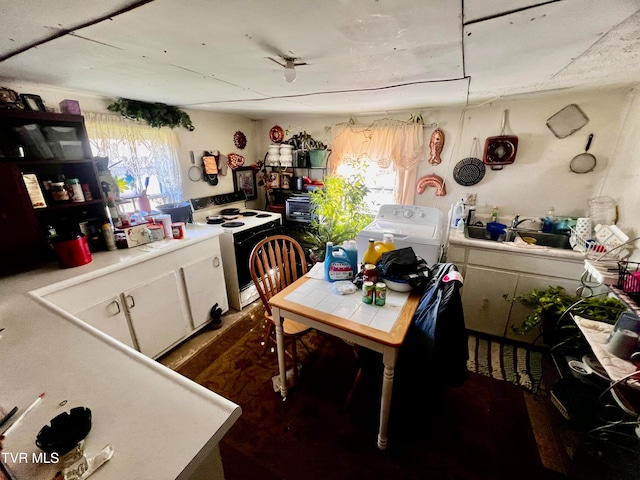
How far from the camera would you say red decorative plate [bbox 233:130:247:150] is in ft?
10.4

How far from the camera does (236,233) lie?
2375 millimetres

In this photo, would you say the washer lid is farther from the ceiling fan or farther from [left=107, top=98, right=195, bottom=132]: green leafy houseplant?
[left=107, top=98, right=195, bottom=132]: green leafy houseplant

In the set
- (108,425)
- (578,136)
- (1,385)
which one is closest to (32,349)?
(1,385)

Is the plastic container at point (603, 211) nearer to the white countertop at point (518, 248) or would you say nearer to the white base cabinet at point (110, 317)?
the white countertop at point (518, 248)

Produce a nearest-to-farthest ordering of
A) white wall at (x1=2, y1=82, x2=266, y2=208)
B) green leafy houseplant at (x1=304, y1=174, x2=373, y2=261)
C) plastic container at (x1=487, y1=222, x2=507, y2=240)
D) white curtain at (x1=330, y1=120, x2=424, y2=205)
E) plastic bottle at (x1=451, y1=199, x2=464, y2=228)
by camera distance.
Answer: white wall at (x1=2, y1=82, x2=266, y2=208) < plastic container at (x1=487, y1=222, x2=507, y2=240) < plastic bottle at (x1=451, y1=199, x2=464, y2=228) < white curtain at (x1=330, y1=120, x2=424, y2=205) < green leafy houseplant at (x1=304, y1=174, x2=373, y2=261)

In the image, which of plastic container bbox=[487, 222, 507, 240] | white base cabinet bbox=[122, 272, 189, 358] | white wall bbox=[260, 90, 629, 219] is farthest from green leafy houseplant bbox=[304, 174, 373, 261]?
white base cabinet bbox=[122, 272, 189, 358]

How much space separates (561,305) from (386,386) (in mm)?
1458

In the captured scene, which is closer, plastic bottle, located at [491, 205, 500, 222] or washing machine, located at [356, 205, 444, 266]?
washing machine, located at [356, 205, 444, 266]

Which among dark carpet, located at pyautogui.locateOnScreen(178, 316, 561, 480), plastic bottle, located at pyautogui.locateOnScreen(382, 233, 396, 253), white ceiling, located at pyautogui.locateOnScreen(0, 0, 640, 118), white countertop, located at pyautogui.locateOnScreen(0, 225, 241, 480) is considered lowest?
dark carpet, located at pyautogui.locateOnScreen(178, 316, 561, 480)

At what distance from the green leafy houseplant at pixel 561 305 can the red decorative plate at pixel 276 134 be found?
3071mm

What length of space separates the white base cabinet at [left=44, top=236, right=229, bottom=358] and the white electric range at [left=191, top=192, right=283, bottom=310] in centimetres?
11

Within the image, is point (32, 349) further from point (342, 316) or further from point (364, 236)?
point (364, 236)

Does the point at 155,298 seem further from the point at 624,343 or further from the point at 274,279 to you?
the point at 624,343

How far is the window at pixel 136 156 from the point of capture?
2.02m
